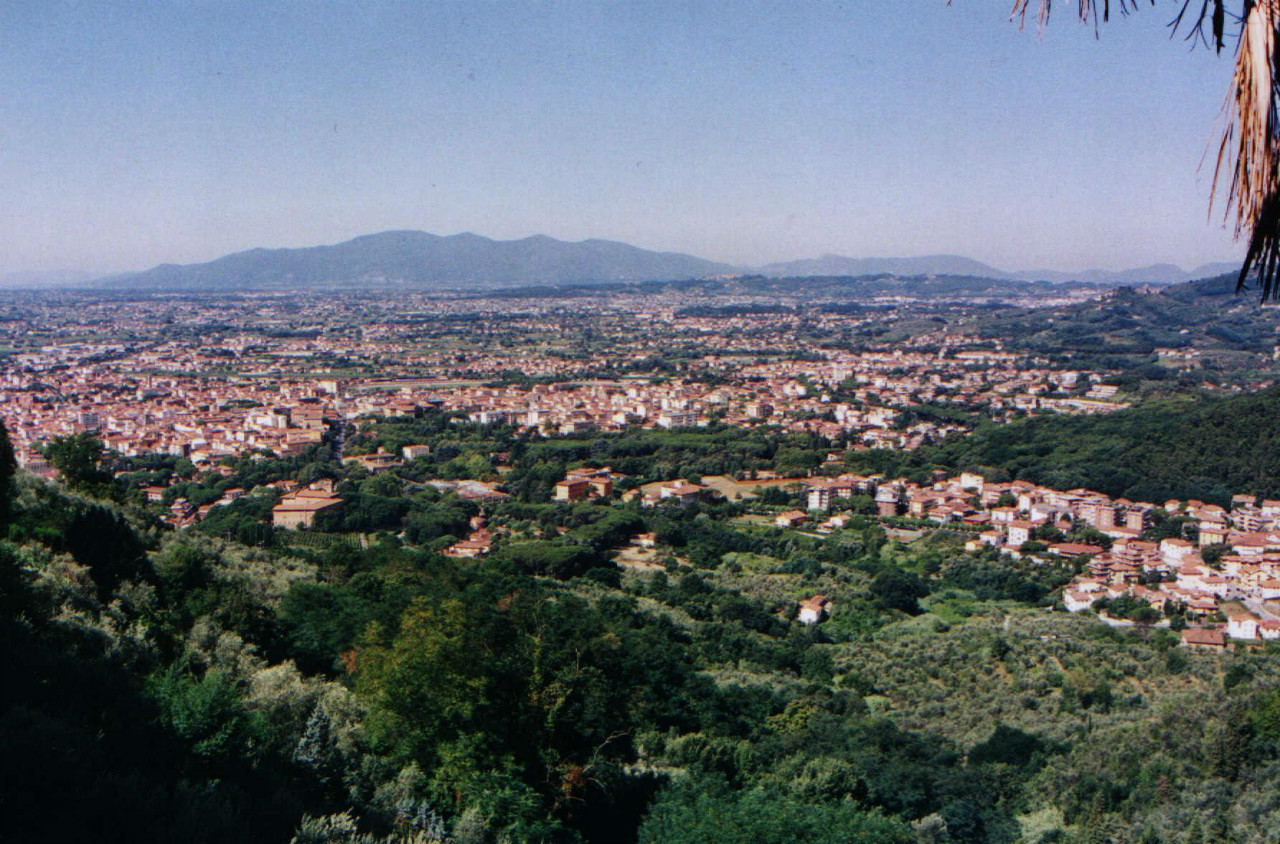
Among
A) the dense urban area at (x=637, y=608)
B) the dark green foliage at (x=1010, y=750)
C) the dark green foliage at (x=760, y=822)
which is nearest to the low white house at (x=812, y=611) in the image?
the dense urban area at (x=637, y=608)

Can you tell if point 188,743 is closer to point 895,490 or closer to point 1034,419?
point 895,490

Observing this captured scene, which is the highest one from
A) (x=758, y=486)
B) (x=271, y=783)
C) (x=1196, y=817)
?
(x=271, y=783)

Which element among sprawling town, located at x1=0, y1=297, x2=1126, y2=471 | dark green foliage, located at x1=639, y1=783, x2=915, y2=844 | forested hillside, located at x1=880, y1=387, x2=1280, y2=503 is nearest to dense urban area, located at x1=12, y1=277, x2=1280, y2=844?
dark green foliage, located at x1=639, y1=783, x2=915, y2=844

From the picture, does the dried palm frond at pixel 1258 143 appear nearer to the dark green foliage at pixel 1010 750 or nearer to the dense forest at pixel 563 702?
the dense forest at pixel 563 702

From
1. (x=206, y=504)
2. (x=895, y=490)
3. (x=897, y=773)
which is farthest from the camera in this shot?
(x=895, y=490)

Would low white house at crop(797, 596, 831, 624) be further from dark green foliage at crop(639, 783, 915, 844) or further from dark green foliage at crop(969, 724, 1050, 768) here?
dark green foliage at crop(639, 783, 915, 844)

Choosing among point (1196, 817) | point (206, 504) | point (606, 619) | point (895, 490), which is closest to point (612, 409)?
point (895, 490)
